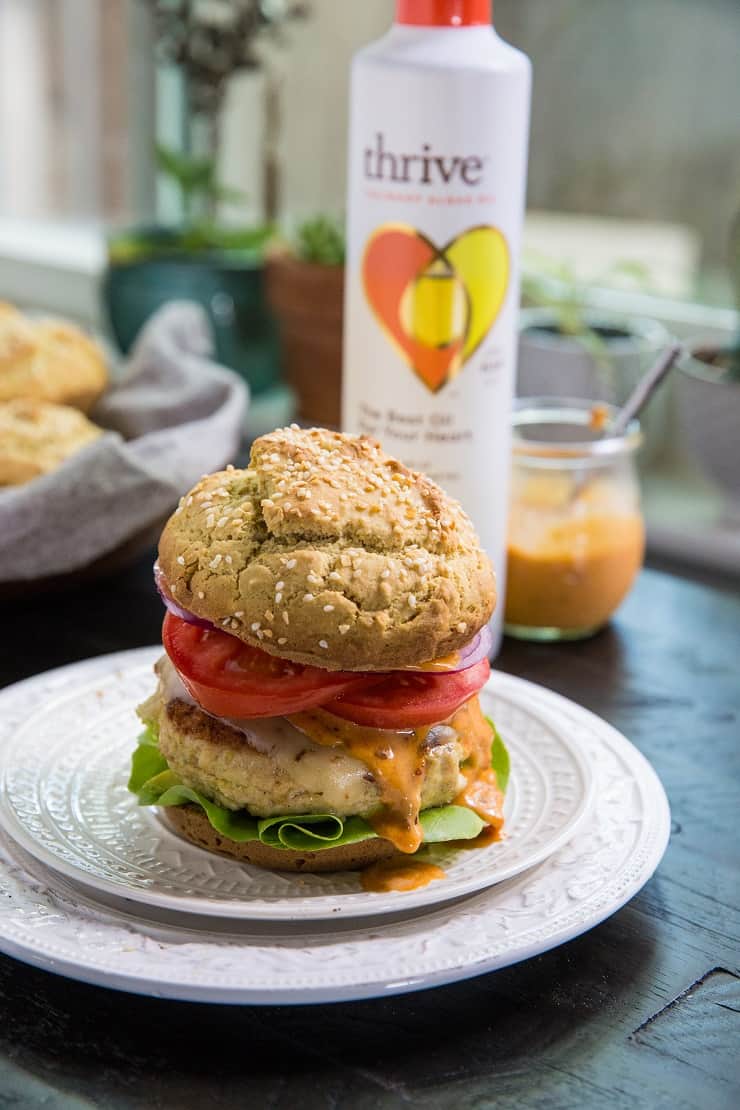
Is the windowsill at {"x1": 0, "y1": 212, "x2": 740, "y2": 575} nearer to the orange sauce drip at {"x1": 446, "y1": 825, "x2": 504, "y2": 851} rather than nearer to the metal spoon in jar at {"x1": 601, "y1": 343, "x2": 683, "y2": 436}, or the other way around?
the metal spoon in jar at {"x1": 601, "y1": 343, "x2": 683, "y2": 436}

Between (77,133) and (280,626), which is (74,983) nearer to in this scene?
(280,626)

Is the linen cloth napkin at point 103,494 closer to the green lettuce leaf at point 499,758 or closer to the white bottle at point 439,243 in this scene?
the white bottle at point 439,243

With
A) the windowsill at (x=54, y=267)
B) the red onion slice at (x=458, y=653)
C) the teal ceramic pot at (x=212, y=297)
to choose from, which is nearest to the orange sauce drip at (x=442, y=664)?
the red onion slice at (x=458, y=653)

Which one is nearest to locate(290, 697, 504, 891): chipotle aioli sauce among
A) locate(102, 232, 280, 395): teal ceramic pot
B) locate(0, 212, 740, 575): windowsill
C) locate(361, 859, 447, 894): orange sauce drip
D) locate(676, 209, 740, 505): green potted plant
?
locate(361, 859, 447, 894): orange sauce drip

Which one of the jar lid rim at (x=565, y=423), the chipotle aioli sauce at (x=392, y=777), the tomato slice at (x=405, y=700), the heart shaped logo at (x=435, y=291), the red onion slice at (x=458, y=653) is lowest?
the chipotle aioli sauce at (x=392, y=777)

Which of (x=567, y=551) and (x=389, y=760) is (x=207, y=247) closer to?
(x=567, y=551)

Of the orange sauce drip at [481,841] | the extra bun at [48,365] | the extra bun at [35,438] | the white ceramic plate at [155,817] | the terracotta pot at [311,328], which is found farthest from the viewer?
the terracotta pot at [311,328]

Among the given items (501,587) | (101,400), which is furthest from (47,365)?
(501,587)
